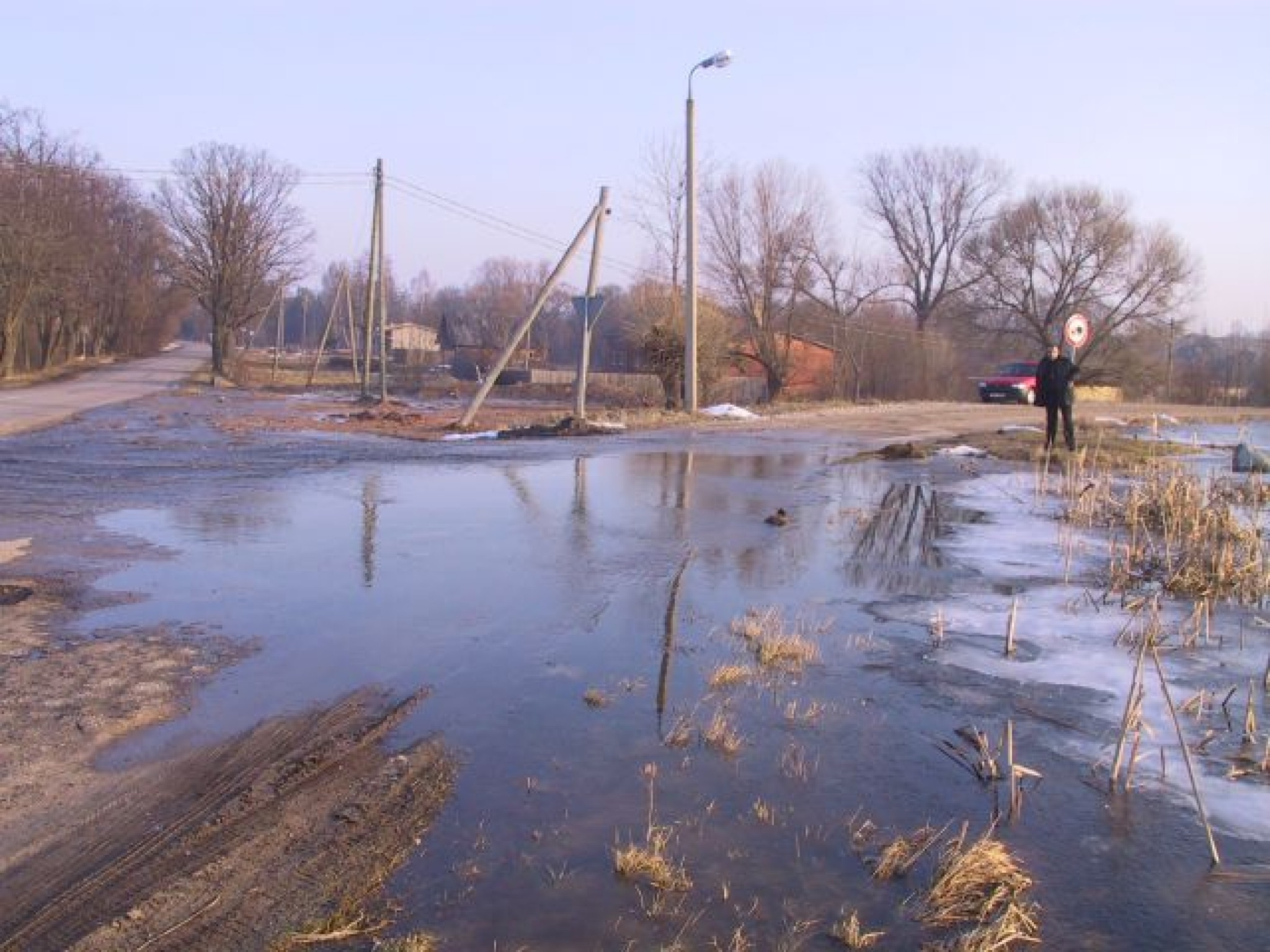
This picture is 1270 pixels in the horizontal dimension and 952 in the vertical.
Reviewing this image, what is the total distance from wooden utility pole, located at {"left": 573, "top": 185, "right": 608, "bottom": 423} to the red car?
21.7 meters

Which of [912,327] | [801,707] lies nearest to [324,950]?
[801,707]

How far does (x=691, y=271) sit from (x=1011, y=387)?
754 inches

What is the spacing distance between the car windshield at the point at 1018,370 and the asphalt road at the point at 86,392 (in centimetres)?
3204

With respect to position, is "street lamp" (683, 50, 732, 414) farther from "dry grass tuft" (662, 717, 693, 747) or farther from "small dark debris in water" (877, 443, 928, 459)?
"dry grass tuft" (662, 717, 693, 747)

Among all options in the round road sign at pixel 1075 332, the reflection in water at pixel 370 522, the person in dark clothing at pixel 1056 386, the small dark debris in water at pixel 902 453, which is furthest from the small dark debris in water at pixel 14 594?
the round road sign at pixel 1075 332

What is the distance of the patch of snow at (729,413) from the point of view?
81.8 feet

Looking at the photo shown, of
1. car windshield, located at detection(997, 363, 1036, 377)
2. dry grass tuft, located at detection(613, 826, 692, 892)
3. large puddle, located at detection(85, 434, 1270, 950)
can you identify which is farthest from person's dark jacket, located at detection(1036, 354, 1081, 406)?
car windshield, located at detection(997, 363, 1036, 377)

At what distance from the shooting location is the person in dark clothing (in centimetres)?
1541

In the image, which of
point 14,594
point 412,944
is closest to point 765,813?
point 412,944

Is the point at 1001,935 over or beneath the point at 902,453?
beneath

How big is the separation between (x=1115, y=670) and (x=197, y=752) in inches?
178

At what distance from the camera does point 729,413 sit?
25500 mm

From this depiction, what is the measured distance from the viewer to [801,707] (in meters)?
4.63

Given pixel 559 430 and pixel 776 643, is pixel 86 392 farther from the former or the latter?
pixel 776 643
